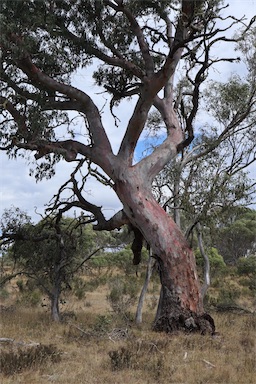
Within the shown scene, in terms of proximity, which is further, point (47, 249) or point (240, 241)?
point (240, 241)

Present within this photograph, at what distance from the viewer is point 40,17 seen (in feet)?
26.0

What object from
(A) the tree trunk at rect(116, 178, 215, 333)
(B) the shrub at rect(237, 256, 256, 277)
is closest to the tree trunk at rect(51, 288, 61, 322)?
(A) the tree trunk at rect(116, 178, 215, 333)

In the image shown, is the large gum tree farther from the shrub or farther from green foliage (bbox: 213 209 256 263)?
green foliage (bbox: 213 209 256 263)

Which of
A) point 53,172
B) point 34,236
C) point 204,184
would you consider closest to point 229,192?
point 204,184

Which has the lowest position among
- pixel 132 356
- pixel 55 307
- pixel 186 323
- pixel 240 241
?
pixel 132 356

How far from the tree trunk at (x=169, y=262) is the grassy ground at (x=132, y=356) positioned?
14.3 inches

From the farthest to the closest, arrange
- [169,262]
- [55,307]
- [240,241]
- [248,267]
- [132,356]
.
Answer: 1. [240,241]
2. [248,267]
3. [55,307]
4. [169,262]
5. [132,356]

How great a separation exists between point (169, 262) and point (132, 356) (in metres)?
2.69

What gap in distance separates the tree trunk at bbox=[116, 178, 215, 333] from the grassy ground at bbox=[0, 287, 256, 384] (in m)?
0.36

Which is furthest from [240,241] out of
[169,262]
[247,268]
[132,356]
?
[132,356]

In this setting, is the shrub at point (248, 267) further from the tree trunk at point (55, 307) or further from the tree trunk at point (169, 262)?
the tree trunk at point (169, 262)

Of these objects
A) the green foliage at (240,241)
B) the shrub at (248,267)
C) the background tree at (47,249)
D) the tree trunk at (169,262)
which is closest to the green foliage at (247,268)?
the shrub at (248,267)

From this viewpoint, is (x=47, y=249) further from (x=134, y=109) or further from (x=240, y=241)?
(x=240, y=241)

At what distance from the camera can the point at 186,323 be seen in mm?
7738
